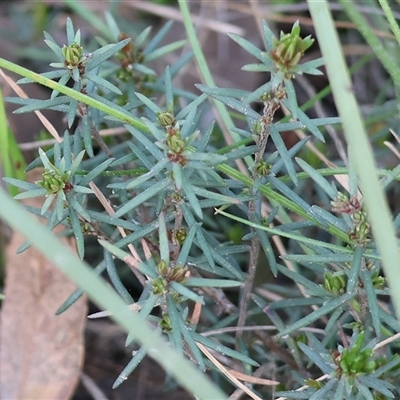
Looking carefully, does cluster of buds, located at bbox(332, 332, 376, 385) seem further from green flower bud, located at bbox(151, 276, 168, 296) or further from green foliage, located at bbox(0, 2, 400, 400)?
green flower bud, located at bbox(151, 276, 168, 296)

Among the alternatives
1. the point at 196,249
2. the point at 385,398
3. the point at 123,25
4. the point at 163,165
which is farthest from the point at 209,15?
the point at 385,398

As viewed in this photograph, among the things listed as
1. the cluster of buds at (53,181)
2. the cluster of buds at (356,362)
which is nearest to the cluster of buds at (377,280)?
the cluster of buds at (356,362)

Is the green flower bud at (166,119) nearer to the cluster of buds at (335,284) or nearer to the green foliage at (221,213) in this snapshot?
the green foliage at (221,213)

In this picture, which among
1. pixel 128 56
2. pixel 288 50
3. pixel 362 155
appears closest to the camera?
pixel 362 155

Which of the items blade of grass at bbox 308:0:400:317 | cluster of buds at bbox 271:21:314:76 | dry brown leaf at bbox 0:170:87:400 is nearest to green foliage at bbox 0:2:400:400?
cluster of buds at bbox 271:21:314:76

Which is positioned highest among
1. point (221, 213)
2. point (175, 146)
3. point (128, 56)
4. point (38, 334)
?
point (128, 56)

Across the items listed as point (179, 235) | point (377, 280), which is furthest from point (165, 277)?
point (377, 280)

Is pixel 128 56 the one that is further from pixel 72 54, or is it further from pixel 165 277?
pixel 165 277
